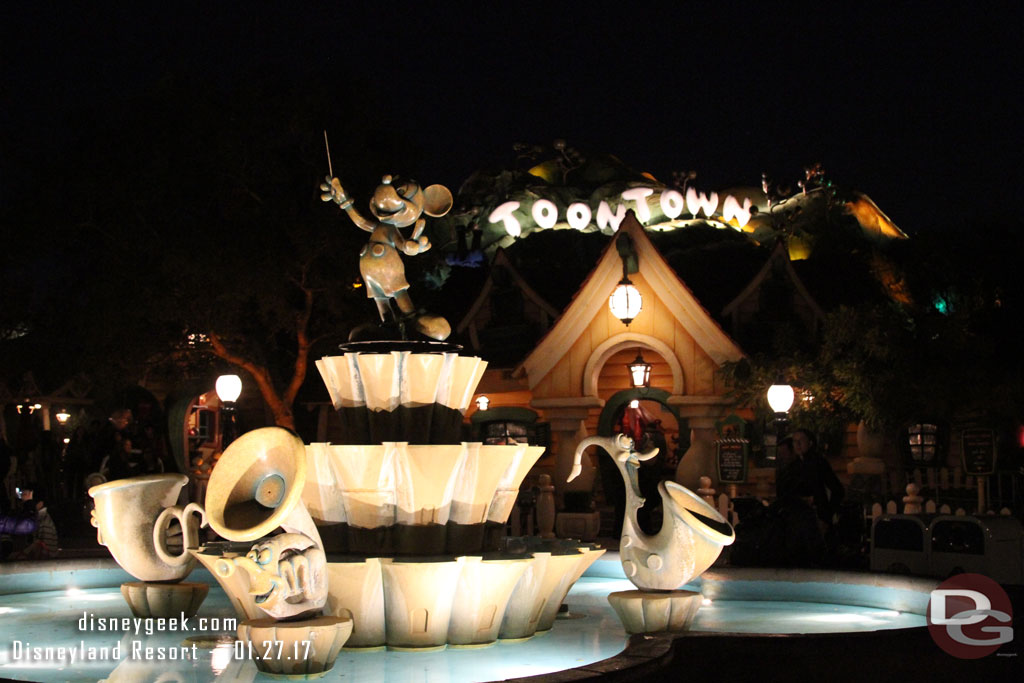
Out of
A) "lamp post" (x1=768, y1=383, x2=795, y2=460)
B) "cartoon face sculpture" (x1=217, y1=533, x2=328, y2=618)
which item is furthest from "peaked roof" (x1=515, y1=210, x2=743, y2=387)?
"cartoon face sculpture" (x1=217, y1=533, x2=328, y2=618)

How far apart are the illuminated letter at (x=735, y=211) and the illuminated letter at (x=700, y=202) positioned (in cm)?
28

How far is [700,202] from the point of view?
30938 millimetres

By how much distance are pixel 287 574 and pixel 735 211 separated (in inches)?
1026

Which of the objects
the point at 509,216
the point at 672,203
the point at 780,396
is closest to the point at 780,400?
the point at 780,396

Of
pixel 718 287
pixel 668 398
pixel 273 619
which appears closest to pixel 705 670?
pixel 273 619

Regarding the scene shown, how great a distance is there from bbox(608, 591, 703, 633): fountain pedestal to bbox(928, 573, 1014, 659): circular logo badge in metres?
1.78

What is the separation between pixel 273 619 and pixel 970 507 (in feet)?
51.3

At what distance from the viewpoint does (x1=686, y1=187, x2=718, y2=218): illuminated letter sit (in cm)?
3066

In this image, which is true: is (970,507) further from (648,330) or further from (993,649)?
(993,649)

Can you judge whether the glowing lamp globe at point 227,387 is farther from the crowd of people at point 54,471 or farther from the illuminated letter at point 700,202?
the illuminated letter at point 700,202

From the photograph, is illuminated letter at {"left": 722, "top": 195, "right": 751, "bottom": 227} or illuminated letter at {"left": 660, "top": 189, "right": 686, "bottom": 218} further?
illuminated letter at {"left": 722, "top": 195, "right": 751, "bottom": 227}

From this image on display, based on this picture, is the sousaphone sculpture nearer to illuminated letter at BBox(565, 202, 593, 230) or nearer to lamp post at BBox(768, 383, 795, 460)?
lamp post at BBox(768, 383, 795, 460)

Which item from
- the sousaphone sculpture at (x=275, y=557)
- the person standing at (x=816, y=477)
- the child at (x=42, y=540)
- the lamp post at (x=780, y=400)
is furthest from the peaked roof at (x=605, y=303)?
the sousaphone sculpture at (x=275, y=557)

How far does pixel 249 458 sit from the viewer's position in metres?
7.44
